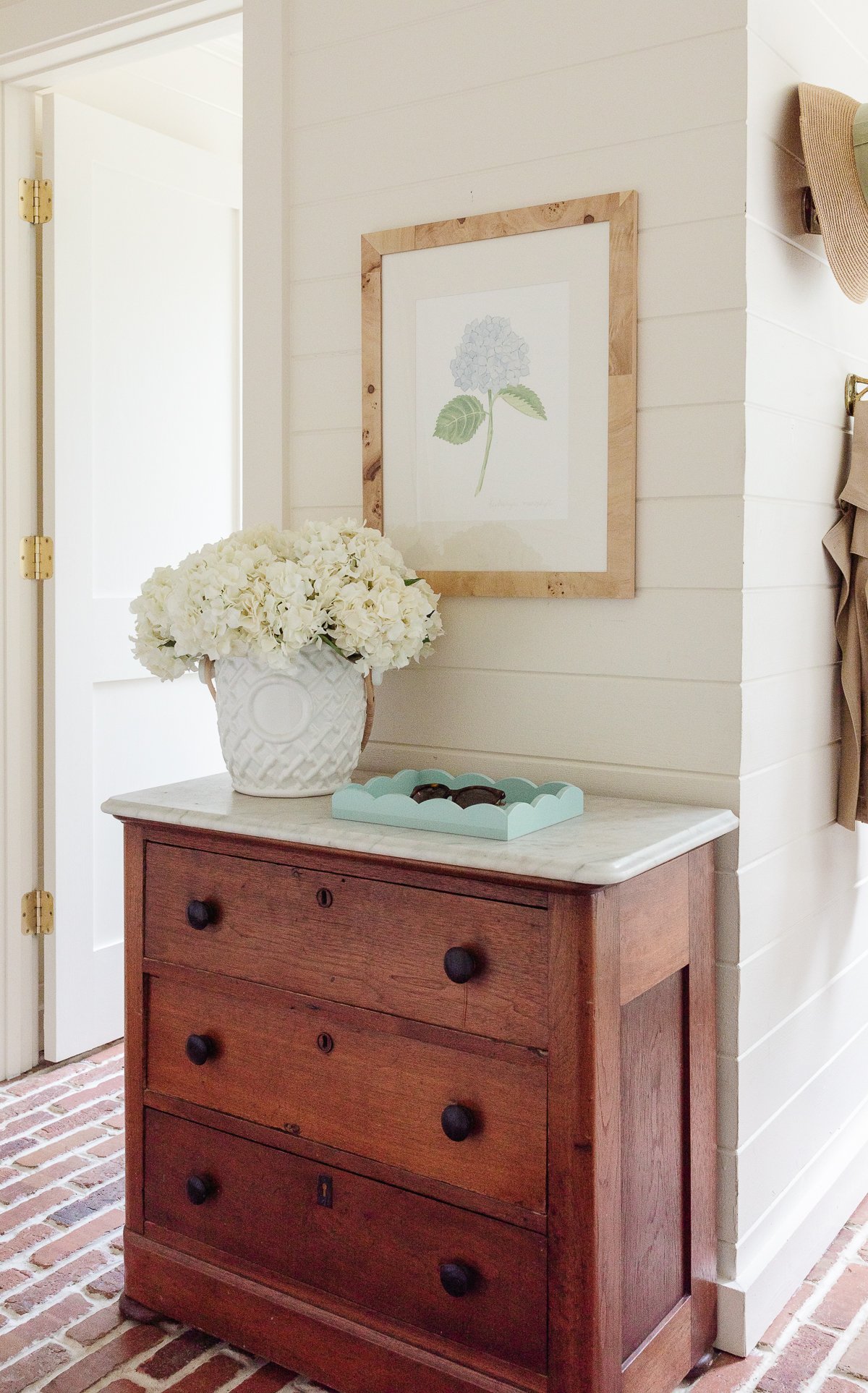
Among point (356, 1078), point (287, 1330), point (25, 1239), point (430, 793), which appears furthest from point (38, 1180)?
point (430, 793)

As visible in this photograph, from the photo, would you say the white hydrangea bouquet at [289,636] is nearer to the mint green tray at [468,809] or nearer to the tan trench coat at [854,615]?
the mint green tray at [468,809]

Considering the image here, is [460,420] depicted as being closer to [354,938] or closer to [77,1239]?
[354,938]

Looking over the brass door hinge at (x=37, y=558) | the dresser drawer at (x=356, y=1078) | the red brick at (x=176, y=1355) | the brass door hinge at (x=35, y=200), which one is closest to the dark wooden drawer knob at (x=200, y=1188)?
the dresser drawer at (x=356, y=1078)

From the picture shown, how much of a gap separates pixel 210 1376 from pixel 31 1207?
0.65 m

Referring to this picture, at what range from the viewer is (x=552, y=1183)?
59.6 inches

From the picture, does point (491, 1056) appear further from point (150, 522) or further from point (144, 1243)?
point (150, 522)

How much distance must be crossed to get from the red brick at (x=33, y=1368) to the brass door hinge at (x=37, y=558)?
171cm

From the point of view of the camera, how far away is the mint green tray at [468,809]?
5.27ft

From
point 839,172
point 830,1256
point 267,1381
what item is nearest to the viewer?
point 267,1381

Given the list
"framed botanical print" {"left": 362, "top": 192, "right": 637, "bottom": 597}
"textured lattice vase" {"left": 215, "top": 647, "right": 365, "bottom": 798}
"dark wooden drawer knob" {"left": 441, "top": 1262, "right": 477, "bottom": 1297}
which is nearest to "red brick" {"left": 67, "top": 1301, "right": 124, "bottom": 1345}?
"dark wooden drawer knob" {"left": 441, "top": 1262, "right": 477, "bottom": 1297}

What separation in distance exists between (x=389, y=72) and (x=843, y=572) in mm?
1177

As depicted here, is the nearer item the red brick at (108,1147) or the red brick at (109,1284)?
the red brick at (109,1284)

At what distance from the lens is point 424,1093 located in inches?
64.5

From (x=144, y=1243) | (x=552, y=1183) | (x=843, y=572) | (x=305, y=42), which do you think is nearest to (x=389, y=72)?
(x=305, y=42)
